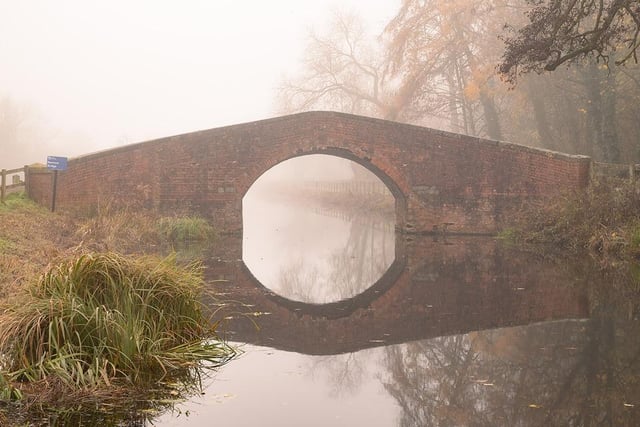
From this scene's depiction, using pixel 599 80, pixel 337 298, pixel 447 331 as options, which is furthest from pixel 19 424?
pixel 599 80

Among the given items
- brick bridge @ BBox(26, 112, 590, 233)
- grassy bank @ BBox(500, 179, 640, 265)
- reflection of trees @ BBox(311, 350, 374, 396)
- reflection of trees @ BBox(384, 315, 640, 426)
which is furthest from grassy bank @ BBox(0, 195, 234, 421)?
brick bridge @ BBox(26, 112, 590, 233)

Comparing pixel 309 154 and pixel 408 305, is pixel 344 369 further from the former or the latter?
pixel 309 154

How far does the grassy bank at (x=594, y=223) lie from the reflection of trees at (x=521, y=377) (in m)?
6.02

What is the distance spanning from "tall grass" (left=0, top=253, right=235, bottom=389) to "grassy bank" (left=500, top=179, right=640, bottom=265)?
8829 mm

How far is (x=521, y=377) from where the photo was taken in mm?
5527

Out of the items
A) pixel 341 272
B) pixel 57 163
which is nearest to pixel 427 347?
pixel 341 272

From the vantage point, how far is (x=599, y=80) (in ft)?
64.6

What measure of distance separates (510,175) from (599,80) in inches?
163

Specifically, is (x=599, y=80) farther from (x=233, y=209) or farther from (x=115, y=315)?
(x=115, y=315)

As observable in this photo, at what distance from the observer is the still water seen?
4773mm

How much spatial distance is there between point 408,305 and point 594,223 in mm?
7309

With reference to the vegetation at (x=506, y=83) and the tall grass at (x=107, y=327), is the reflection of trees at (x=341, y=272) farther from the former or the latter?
the vegetation at (x=506, y=83)

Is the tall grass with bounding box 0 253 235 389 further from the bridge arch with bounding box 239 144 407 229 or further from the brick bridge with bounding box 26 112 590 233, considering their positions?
the brick bridge with bounding box 26 112 590 233

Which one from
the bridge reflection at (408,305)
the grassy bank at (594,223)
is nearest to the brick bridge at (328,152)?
the grassy bank at (594,223)
